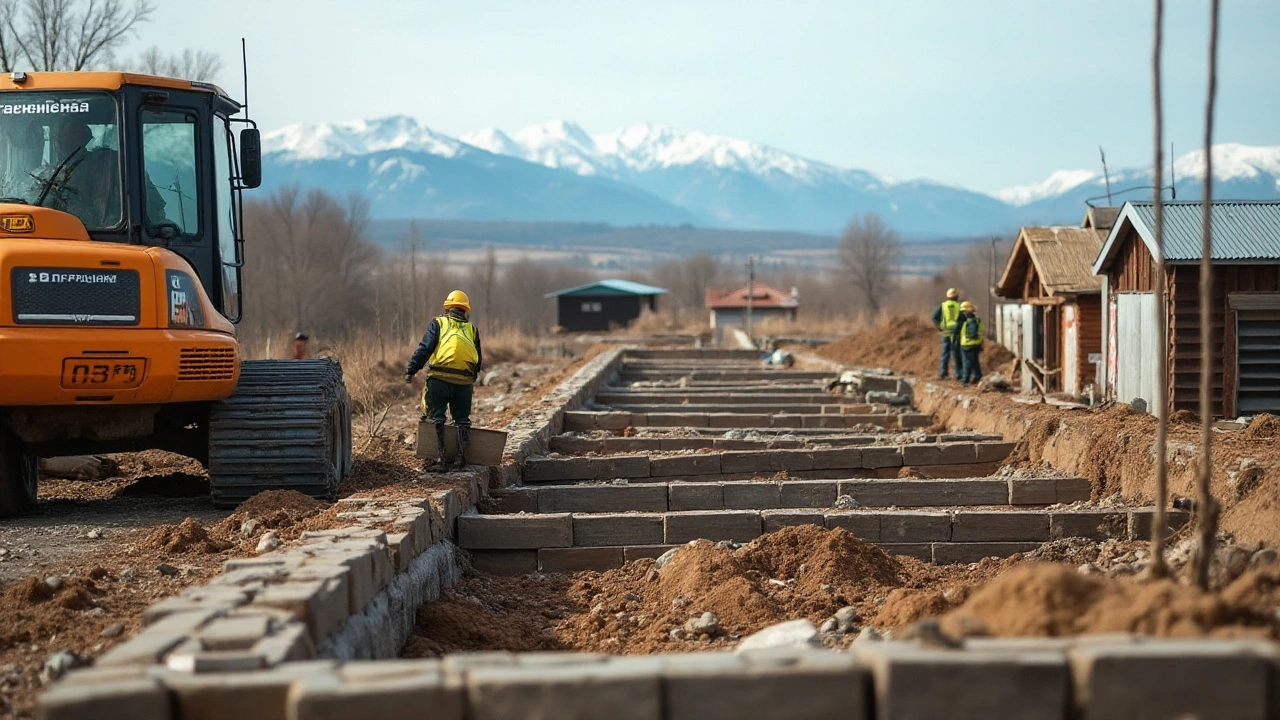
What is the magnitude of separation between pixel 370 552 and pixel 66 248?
12.0 ft

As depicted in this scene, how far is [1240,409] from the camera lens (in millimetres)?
14508

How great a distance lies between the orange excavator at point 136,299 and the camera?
8.35 meters

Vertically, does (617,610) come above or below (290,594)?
below

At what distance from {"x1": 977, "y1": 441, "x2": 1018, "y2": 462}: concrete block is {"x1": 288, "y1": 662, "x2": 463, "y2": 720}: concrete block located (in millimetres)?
9502

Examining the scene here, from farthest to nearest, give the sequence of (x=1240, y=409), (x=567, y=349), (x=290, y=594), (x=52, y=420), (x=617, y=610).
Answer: (x=567, y=349), (x=1240, y=409), (x=52, y=420), (x=617, y=610), (x=290, y=594)

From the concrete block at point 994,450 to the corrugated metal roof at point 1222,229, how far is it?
10.2 feet

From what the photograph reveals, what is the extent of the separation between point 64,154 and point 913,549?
6716mm

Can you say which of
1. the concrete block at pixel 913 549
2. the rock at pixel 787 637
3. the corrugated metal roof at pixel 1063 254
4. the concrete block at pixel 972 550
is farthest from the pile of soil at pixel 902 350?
the rock at pixel 787 637

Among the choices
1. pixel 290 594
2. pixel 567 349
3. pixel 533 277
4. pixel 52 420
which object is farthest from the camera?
pixel 533 277

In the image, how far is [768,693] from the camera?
4141mm

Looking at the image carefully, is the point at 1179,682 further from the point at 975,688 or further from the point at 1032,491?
the point at 1032,491

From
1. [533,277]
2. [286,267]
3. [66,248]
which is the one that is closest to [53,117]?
[66,248]

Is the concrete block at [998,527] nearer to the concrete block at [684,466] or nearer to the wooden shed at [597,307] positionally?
the concrete block at [684,466]

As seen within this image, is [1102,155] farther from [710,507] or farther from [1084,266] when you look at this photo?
[710,507]
